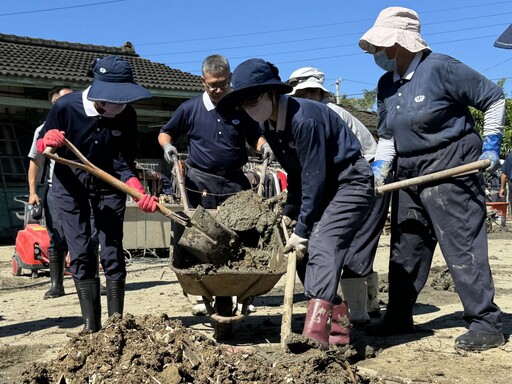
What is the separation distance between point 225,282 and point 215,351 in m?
0.99

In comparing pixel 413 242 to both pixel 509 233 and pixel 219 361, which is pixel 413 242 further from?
pixel 509 233

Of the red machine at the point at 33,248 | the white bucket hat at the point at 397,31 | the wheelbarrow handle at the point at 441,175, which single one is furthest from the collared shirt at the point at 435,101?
the red machine at the point at 33,248

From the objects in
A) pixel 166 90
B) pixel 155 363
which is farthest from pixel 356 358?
pixel 166 90

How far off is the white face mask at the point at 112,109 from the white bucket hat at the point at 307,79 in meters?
1.46

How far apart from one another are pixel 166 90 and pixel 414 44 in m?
10.7

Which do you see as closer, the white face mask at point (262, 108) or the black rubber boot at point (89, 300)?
the white face mask at point (262, 108)

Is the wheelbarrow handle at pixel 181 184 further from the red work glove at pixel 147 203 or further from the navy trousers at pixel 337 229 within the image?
the navy trousers at pixel 337 229

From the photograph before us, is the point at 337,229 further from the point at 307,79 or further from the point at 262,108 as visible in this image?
the point at 307,79

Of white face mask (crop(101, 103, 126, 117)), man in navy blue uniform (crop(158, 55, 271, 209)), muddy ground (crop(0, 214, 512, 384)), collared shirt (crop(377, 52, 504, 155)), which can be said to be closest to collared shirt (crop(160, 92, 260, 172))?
man in navy blue uniform (crop(158, 55, 271, 209))

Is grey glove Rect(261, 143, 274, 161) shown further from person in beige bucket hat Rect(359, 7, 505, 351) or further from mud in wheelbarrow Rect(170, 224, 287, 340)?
person in beige bucket hat Rect(359, 7, 505, 351)

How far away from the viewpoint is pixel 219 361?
3438mm

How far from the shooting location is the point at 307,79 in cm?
577

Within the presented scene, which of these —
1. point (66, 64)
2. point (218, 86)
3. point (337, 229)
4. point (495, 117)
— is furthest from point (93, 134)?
Answer: point (66, 64)

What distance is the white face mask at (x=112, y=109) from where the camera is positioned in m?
4.92
